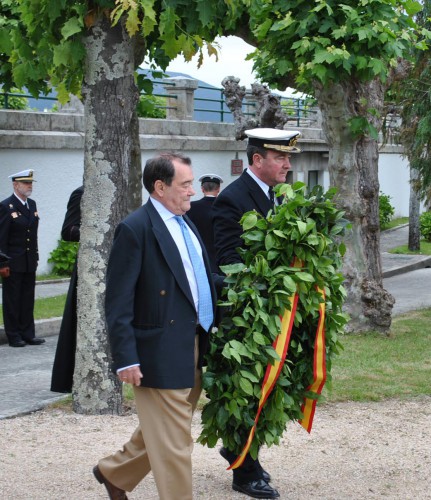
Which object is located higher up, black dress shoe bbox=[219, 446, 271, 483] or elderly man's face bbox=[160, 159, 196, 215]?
elderly man's face bbox=[160, 159, 196, 215]

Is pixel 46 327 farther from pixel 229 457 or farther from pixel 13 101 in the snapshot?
pixel 229 457

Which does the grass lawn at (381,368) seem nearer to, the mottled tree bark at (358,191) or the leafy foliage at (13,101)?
the mottled tree bark at (358,191)

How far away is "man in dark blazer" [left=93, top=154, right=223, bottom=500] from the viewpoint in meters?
4.93

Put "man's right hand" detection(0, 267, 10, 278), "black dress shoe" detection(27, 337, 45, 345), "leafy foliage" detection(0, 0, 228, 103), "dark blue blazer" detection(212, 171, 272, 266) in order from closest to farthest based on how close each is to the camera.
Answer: "dark blue blazer" detection(212, 171, 272, 266) < "leafy foliage" detection(0, 0, 228, 103) < "man's right hand" detection(0, 267, 10, 278) < "black dress shoe" detection(27, 337, 45, 345)

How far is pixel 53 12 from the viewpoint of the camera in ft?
24.2

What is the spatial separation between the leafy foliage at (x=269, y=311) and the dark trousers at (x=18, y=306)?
636cm

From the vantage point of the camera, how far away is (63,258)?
17.5 meters

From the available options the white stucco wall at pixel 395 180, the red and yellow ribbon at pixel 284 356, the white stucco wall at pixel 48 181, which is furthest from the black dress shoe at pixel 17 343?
the white stucco wall at pixel 395 180

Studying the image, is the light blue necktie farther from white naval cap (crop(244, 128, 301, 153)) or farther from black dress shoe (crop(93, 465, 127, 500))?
black dress shoe (crop(93, 465, 127, 500))

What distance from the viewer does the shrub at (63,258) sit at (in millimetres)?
17438

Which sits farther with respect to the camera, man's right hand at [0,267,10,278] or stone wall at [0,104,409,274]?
stone wall at [0,104,409,274]

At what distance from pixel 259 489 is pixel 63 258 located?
39.7 ft

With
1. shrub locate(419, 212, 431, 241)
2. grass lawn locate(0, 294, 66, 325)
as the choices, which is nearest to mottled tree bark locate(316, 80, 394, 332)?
grass lawn locate(0, 294, 66, 325)

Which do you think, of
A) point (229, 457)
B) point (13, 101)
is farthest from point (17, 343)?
point (13, 101)
